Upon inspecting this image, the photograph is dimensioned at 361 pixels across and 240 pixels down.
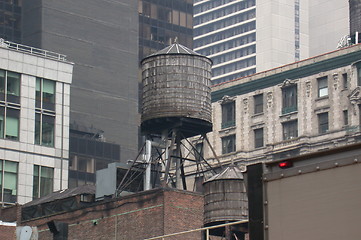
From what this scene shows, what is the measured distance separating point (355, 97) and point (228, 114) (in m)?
17.3

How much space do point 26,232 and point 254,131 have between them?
5385cm

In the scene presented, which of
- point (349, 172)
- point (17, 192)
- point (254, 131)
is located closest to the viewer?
point (349, 172)

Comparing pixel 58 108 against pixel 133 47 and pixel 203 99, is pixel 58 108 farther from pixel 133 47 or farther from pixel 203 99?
pixel 133 47

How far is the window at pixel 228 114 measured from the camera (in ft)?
377

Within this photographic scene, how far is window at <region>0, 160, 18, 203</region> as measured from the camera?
9406cm

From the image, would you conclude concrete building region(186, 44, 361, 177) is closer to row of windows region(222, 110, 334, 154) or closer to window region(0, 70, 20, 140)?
row of windows region(222, 110, 334, 154)

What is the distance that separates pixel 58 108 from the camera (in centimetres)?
9806

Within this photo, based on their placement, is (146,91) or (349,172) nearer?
(349,172)

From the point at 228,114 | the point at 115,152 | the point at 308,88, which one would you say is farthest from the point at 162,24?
the point at 308,88

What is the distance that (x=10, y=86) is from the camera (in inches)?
3770

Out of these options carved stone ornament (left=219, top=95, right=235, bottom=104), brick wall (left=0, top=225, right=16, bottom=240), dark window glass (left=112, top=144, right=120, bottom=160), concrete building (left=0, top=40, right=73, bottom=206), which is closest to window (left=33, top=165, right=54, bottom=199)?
concrete building (left=0, top=40, right=73, bottom=206)

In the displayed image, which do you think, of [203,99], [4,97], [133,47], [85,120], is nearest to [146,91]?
[203,99]

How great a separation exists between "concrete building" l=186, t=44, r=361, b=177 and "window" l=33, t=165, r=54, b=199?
19.5 meters

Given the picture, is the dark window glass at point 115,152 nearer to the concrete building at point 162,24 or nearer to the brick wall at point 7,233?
the concrete building at point 162,24
